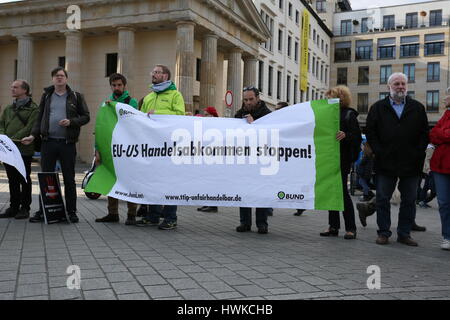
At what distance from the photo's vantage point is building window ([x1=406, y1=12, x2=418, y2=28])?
67312 millimetres

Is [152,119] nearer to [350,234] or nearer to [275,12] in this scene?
[350,234]

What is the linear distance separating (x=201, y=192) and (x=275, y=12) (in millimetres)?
39635

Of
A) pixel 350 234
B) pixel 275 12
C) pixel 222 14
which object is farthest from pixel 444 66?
pixel 350 234

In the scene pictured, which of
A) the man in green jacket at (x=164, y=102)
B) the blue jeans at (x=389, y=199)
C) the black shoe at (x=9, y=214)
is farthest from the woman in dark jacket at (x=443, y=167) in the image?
the black shoe at (x=9, y=214)

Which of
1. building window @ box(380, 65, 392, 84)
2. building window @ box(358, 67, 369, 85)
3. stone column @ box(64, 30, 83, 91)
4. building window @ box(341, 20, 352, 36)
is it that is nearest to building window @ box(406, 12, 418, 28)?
building window @ box(380, 65, 392, 84)

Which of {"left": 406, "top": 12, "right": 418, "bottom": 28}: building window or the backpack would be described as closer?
the backpack

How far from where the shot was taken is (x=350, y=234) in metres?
6.55

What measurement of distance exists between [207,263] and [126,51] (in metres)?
25.3

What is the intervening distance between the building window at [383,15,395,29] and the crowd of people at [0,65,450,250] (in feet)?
222

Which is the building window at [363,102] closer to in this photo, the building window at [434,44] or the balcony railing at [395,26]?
the balcony railing at [395,26]

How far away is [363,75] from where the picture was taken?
68.2 m

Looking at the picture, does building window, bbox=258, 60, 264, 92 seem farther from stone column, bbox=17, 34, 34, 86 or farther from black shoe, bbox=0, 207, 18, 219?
black shoe, bbox=0, 207, 18, 219

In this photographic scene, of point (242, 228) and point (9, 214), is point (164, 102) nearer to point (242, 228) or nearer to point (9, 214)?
point (242, 228)

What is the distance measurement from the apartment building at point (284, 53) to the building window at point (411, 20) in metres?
15.4
